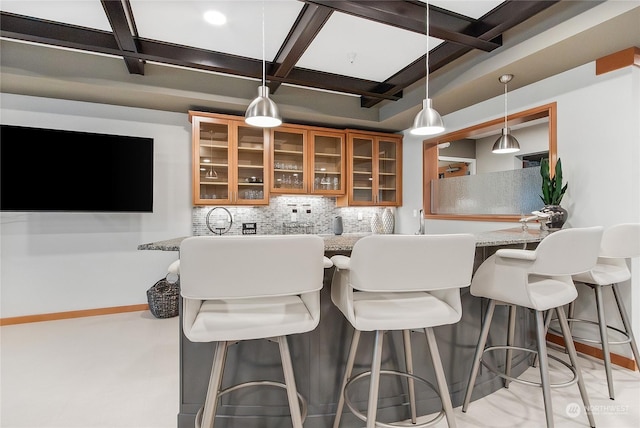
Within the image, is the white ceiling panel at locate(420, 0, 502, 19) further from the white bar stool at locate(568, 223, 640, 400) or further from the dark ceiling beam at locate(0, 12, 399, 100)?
the white bar stool at locate(568, 223, 640, 400)

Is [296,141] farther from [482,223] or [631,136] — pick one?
[631,136]

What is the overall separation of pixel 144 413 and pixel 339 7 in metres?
2.70

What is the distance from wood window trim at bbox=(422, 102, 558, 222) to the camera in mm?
2762

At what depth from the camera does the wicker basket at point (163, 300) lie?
3.38 metres

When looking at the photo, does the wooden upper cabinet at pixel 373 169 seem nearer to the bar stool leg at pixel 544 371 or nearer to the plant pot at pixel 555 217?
the plant pot at pixel 555 217

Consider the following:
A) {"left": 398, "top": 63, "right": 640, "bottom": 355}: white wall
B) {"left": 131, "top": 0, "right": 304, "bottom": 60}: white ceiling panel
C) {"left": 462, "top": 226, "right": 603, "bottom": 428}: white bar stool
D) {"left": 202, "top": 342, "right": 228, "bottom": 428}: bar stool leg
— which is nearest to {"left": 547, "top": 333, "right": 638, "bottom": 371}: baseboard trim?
{"left": 398, "top": 63, "right": 640, "bottom": 355}: white wall

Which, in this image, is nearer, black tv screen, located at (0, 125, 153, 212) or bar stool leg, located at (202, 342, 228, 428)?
bar stool leg, located at (202, 342, 228, 428)

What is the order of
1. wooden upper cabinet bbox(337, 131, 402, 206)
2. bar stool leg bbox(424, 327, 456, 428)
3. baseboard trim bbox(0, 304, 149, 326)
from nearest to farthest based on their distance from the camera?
bar stool leg bbox(424, 327, 456, 428), baseboard trim bbox(0, 304, 149, 326), wooden upper cabinet bbox(337, 131, 402, 206)

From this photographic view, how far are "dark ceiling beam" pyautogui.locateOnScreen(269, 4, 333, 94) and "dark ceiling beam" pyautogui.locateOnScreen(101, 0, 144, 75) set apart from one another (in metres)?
1.15

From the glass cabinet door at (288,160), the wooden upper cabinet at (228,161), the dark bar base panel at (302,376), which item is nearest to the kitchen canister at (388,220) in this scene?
the glass cabinet door at (288,160)

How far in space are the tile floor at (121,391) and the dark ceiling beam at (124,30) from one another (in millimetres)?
2440

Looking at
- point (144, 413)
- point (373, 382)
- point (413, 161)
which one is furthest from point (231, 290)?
point (413, 161)

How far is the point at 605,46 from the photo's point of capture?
222 centimetres

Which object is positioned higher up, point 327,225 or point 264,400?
point 327,225
